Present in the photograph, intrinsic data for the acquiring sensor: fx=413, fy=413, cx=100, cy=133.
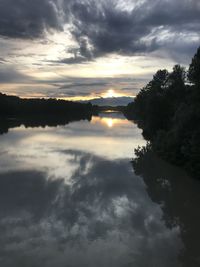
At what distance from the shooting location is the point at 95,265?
14250 millimetres

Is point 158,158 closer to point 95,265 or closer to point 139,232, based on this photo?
point 139,232

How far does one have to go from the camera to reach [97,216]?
2031 centimetres

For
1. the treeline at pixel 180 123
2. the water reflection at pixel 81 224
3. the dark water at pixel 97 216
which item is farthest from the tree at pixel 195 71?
the water reflection at pixel 81 224

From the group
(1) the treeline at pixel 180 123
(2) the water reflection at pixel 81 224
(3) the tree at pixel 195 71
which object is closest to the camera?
(2) the water reflection at pixel 81 224

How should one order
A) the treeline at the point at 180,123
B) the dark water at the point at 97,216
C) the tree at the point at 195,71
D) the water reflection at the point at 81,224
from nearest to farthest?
the water reflection at the point at 81,224 → the dark water at the point at 97,216 → the treeline at the point at 180,123 → the tree at the point at 195,71

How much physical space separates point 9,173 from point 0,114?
120m

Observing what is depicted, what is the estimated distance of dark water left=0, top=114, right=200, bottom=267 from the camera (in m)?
15.3

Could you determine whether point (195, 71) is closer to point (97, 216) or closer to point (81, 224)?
point (97, 216)

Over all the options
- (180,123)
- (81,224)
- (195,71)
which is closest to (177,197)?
(81,224)

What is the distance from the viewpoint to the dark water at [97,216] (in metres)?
15.3

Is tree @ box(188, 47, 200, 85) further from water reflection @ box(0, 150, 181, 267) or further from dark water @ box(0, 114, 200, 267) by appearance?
water reflection @ box(0, 150, 181, 267)

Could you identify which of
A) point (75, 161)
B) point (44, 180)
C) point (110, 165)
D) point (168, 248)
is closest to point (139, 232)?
point (168, 248)

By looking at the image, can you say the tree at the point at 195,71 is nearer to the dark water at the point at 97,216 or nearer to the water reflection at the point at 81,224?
the dark water at the point at 97,216

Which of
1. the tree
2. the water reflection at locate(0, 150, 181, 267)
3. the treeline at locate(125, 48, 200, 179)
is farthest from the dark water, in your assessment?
the tree
